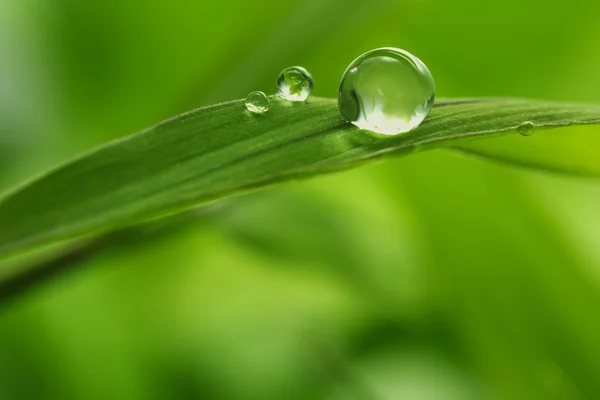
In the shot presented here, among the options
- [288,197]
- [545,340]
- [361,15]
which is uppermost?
[361,15]

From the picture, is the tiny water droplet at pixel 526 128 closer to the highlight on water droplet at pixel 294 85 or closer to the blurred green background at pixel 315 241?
the highlight on water droplet at pixel 294 85

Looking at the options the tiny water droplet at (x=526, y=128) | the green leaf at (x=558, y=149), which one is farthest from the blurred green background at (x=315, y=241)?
the tiny water droplet at (x=526, y=128)

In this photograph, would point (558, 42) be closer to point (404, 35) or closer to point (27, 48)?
point (404, 35)

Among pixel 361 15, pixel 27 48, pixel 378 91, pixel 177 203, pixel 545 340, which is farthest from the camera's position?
pixel 27 48

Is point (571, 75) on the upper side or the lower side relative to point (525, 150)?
upper

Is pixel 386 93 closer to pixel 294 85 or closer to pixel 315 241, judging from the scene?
pixel 294 85

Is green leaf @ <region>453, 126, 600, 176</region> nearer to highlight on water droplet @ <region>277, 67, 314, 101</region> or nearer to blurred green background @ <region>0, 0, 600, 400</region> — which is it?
highlight on water droplet @ <region>277, 67, 314, 101</region>

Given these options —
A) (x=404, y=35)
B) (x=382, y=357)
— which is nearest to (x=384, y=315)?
(x=382, y=357)
